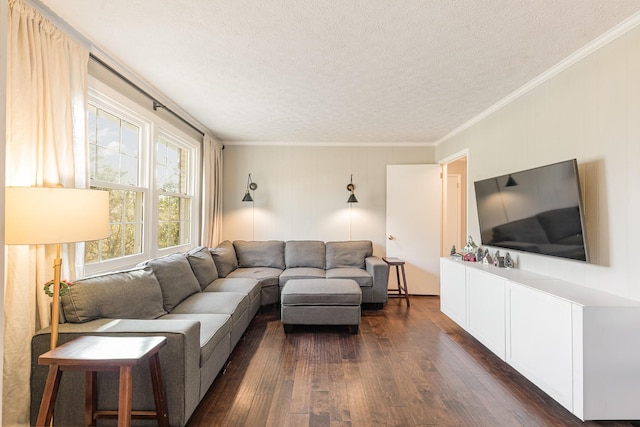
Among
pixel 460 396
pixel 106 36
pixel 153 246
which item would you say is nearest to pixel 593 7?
pixel 460 396

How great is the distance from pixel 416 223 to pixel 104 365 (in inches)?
168

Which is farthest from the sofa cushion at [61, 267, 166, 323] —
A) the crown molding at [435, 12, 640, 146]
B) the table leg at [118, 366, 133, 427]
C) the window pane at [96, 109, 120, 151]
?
the crown molding at [435, 12, 640, 146]

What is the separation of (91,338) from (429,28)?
274 cm

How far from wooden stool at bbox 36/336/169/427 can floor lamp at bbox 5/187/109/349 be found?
1.44 ft

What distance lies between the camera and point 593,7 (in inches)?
69.4

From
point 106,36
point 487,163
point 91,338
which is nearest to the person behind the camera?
point 91,338

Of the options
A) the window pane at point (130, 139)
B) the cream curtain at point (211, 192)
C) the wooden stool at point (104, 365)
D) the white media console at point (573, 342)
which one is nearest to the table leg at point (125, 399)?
the wooden stool at point (104, 365)

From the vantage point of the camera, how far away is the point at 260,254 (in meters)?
4.60

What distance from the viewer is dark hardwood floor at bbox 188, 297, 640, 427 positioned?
6.25 ft

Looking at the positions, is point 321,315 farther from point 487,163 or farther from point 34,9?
point 34,9

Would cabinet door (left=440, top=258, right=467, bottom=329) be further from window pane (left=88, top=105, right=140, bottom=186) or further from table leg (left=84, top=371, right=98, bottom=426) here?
window pane (left=88, top=105, right=140, bottom=186)

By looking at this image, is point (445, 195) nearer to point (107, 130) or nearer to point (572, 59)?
point (572, 59)

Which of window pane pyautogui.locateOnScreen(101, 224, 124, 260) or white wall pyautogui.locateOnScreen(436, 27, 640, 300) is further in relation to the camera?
window pane pyautogui.locateOnScreen(101, 224, 124, 260)

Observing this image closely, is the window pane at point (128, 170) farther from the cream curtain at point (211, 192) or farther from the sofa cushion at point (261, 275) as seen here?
the sofa cushion at point (261, 275)
